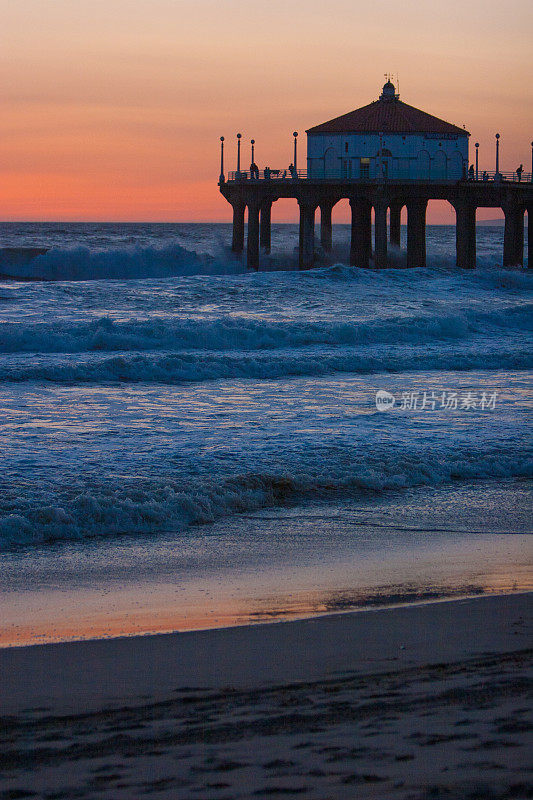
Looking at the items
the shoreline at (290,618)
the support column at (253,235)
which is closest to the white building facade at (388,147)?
the support column at (253,235)

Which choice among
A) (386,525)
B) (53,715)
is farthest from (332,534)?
(53,715)

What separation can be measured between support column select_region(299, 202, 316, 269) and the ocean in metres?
19.7

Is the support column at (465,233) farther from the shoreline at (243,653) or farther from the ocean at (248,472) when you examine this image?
the shoreline at (243,653)

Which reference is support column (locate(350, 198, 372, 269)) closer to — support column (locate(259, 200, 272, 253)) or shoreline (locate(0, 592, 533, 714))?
support column (locate(259, 200, 272, 253))

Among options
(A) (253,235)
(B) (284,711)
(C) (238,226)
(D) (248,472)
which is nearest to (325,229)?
(C) (238,226)

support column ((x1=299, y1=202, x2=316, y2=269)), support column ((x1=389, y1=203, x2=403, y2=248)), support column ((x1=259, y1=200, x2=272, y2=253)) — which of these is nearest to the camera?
support column ((x1=299, y1=202, x2=316, y2=269))

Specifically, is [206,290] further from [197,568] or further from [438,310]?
[197,568]

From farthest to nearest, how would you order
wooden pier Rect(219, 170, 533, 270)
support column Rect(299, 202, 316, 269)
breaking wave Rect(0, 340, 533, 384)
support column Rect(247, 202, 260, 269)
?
support column Rect(247, 202, 260, 269)
support column Rect(299, 202, 316, 269)
wooden pier Rect(219, 170, 533, 270)
breaking wave Rect(0, 340, 533, 384)

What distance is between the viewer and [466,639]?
4.91 meters

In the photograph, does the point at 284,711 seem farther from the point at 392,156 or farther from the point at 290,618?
the point at 392,156

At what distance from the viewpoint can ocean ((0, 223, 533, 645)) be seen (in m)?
6.14

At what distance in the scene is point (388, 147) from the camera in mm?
43344

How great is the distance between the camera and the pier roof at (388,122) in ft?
144

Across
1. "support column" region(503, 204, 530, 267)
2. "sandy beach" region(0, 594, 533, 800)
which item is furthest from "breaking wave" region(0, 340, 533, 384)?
"support column" region(503, 204, 530, 267)
